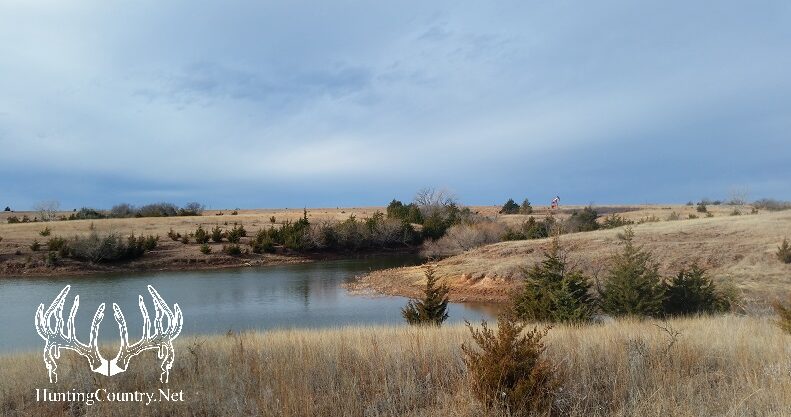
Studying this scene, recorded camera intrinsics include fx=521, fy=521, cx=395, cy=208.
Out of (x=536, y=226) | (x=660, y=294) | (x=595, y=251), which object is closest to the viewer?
(x=660, y=294)

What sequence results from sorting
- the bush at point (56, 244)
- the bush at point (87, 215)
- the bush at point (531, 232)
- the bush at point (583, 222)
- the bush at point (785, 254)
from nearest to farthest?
1. the bush at point (785, 254)
2. the bush at point (56, 244)
3. the bush at point (531, 232)
4. the bush at point (583, 222)
5. the bush at point (87, 215)

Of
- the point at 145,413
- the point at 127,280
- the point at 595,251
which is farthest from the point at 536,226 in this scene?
the point at 145,413

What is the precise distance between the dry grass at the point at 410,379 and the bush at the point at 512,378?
0.63ft

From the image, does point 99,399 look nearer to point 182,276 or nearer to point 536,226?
point 182,276

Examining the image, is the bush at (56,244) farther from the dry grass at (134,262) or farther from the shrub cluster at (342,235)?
the shrub cluster at (342,235)

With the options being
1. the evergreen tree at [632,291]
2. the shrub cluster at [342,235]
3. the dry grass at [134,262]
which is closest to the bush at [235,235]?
the dry grass at [134,262]

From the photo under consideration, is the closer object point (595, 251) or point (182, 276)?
point (595, 251)

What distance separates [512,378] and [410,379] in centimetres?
Answer: 109

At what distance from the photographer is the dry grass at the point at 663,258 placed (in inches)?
1046

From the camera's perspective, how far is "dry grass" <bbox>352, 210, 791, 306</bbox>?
2656cm

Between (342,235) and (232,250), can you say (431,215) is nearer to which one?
(342,235)

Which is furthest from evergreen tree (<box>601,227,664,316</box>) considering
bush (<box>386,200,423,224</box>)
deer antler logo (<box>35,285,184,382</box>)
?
bush (<box>386,200,423,224</box>)

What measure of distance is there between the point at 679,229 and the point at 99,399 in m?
40.2

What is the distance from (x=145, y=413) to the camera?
4.87 m
